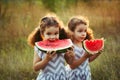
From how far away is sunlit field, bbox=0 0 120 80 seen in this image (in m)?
4.45

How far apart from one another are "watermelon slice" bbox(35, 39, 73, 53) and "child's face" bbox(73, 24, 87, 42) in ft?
0.36

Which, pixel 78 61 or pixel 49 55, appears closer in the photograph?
pixel 49 55

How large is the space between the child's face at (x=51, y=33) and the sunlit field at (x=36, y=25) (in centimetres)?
113

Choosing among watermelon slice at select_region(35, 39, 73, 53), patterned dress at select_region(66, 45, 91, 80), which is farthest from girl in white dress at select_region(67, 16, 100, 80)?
watermelon slice at select_region(35, 39, 73, 53)

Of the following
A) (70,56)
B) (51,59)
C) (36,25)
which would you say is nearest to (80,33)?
(70,56)

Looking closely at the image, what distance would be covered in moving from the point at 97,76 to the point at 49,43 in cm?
111

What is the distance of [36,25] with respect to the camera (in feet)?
18.7

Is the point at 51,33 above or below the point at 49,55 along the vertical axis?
above

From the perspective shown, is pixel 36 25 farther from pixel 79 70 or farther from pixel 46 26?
pixel 46 26

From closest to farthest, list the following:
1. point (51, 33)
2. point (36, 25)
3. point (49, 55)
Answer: point (49, 55) → point (51, 33) → point (36, 25)

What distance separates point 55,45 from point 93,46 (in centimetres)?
32

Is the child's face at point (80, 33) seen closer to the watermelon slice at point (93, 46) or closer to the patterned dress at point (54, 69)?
the watermelon slice at point (93, 46)

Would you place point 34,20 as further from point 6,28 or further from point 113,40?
point 113,40

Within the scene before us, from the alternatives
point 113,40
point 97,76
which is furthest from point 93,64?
point 113,40
